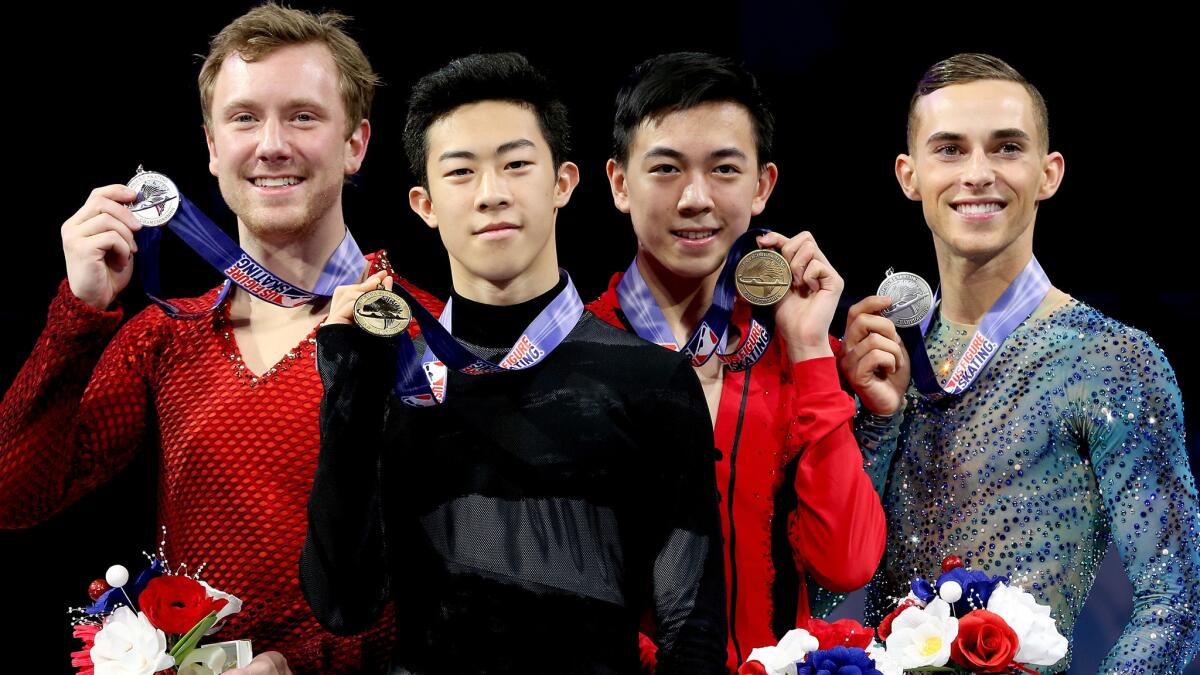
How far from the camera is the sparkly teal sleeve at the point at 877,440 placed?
300 cm

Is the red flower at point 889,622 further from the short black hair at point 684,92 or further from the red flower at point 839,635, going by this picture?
the short black hair at point 684,92

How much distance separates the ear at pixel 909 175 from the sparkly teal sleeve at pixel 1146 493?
554 mm

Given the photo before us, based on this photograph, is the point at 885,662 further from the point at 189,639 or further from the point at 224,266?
the point at 224,266

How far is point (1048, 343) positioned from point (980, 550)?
483 millimetres

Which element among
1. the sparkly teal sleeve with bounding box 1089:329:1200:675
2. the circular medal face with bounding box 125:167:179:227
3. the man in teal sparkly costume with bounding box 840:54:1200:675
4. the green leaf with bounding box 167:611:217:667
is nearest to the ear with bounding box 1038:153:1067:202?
the man in teal sparkly costume with bounding box 840:54:1200:675

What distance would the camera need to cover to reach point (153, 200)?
105 inches

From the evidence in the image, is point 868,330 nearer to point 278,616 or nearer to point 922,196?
point 922,196

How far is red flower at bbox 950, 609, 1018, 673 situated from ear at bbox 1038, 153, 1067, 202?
107 centimetres

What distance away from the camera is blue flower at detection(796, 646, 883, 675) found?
2395 mm

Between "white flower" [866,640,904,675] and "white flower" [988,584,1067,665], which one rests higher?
"white flower" [988,584,1067,665]

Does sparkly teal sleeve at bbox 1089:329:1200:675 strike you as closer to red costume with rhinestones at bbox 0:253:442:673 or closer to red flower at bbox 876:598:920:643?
red flower at bbox 876:598:920:643

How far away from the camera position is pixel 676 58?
2.96 m

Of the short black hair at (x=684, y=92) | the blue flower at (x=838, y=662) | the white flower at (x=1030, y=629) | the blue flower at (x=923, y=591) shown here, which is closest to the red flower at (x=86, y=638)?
the blue flower at (x=838, y=662)

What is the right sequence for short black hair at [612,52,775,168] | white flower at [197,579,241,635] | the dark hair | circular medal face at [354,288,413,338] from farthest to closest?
the dark hair, short black hair at [612,52,775,168], white flower at [197,579,241,635], circular medal face at [354,288,413,338]
